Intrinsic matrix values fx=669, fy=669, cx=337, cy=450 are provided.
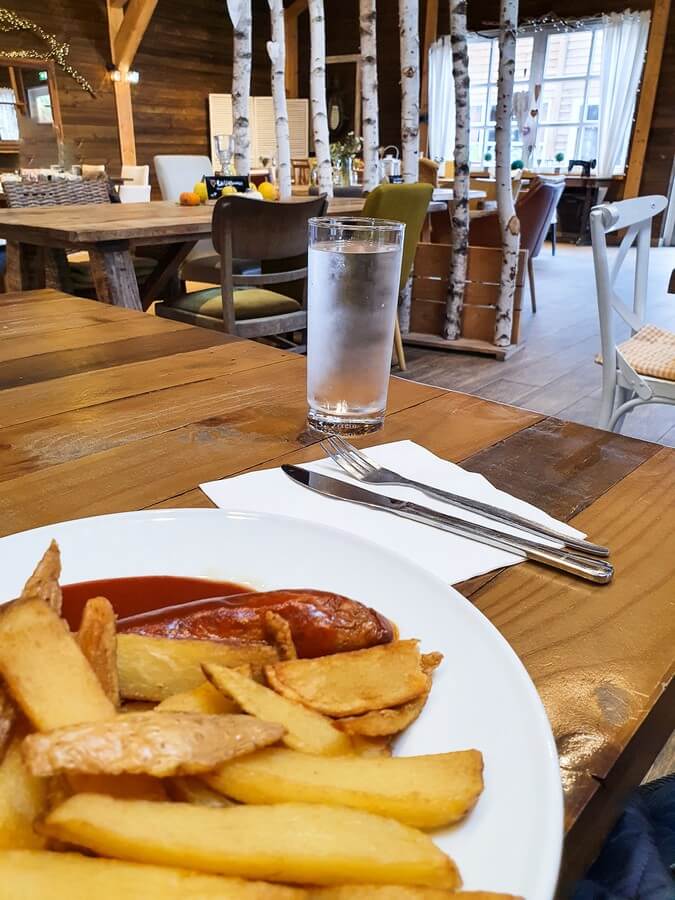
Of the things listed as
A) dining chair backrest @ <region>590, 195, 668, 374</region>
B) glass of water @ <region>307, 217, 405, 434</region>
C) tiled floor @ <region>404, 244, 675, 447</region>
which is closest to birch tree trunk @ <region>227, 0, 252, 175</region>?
tiled floor @ <region>404, 244, 675, 447</region>

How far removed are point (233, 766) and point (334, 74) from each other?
13.1m

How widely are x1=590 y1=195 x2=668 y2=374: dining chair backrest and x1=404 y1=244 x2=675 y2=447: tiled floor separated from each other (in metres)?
0.81

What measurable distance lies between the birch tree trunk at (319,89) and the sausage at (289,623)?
166 inches

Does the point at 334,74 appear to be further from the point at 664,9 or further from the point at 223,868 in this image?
the point at 223,868

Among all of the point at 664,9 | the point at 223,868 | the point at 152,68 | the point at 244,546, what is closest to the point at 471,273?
the point at 244,546

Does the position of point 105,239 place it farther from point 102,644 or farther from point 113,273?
point 102,644

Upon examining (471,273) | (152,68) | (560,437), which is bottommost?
(471,273)

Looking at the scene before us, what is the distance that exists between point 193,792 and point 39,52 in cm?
1111

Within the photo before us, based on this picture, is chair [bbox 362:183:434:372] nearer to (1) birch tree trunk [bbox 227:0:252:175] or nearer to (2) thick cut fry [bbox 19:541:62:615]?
(1) birch tree trunk [bbox 227:0:252:175]

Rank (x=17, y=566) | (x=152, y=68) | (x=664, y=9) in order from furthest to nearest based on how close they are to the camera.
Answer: (x=152, y=68)
(x=664, y=9)
(x=17, y=566)

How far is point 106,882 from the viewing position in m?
0.28

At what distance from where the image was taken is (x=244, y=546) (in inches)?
22.5

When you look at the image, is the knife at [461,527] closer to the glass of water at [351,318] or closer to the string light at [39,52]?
the glass of water at [351,318]

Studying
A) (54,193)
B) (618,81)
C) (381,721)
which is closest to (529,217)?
(54,193)
